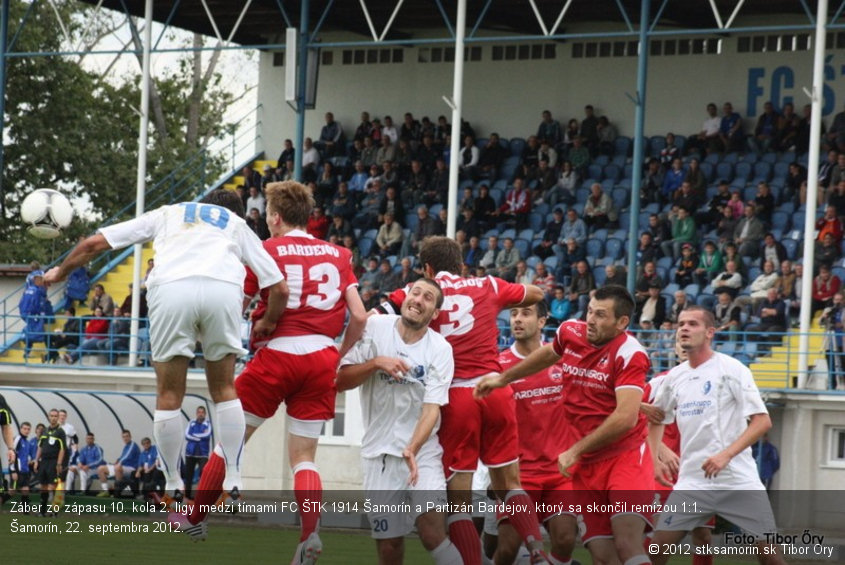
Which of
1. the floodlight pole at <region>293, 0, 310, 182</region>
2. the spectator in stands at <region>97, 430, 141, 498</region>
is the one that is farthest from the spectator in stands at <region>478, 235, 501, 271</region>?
the spectator in stands at <region>97, 430, 141, 498</region>

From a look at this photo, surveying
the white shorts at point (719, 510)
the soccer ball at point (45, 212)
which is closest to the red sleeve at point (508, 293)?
the white shorts at point (719, 510)

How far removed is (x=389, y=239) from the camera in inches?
1109

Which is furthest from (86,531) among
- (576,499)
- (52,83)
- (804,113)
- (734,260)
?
(52,83)

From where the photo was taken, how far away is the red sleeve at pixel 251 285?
979 cm

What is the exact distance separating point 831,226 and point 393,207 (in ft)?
28.3

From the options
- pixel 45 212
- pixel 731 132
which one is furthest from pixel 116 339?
pixel 45 212

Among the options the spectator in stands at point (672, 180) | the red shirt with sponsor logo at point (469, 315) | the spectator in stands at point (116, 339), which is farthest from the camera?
the spectator in stands at point (116, 339)

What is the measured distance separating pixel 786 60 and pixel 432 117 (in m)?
7.94

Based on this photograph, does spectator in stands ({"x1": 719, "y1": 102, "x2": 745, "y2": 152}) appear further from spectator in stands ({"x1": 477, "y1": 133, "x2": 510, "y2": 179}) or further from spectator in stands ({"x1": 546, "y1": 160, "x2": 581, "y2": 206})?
spectator in stands ({"x1": 477, "y1": 133, "x2": 510, "y2": 179})

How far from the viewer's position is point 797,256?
25438 millimetres

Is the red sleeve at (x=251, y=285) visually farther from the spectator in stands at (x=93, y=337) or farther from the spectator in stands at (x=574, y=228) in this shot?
the spectator in stands at (x=93, y=337)

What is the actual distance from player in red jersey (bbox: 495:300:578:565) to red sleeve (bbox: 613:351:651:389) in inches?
63.8

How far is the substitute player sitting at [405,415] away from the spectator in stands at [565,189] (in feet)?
60.3

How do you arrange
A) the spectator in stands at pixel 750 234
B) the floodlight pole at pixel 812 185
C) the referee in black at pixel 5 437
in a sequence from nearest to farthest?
the floodlight pole at pixel 812 185 < the referee in black at pixel 5 437 < the spectator in stands at pixel 750 234
